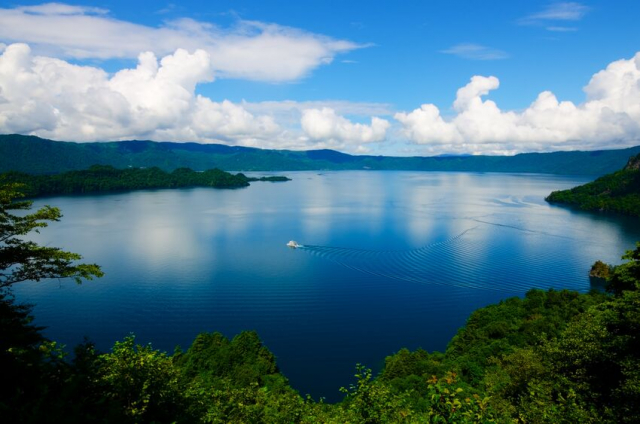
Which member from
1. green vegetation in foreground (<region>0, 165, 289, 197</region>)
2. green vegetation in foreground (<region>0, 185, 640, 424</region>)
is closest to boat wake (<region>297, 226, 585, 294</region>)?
green vegetation in foreground (<region>0, 185, 640, 424</region>)

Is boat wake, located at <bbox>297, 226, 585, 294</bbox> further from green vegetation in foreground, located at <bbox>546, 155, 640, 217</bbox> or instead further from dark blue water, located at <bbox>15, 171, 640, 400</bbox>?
green vegetation in foreground, located at <bbox>546, 155, 640, 217</bbox>

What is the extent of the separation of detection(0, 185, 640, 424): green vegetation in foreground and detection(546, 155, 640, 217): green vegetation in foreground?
317 ft

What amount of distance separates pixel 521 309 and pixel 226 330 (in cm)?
2610

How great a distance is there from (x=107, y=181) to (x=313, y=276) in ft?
488

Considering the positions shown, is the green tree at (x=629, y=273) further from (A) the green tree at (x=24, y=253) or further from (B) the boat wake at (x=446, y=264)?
(B) the boat wake at (x=446, y=264)

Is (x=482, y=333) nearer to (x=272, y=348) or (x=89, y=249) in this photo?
(x=272, y=348)

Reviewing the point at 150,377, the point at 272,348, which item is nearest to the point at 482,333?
the point at 272,348

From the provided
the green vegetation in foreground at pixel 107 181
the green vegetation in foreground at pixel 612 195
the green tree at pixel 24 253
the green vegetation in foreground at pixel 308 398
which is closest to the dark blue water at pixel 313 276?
the green vegetation in foreground at pixel 308 398

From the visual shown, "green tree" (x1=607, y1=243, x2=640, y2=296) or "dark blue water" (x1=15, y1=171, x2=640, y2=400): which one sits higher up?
"green tree" (x1=607, y1=243, x2=640, y2=296)

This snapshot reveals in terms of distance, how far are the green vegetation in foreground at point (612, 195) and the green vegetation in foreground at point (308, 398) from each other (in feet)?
317

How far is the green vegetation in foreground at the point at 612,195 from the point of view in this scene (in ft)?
326

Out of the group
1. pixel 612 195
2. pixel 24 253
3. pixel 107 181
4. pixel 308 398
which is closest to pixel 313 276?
pixel 308 398

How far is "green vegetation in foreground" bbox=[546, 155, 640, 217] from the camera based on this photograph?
3911 inches

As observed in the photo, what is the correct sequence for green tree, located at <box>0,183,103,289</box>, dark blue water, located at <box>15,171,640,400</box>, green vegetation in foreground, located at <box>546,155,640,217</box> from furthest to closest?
green vegetation in foreground, located at <box>546,155,640,217</box> → dark blue water, located at <box>15,171,640,400</box> → green tree, located at <box>0,183,103,289</box>
